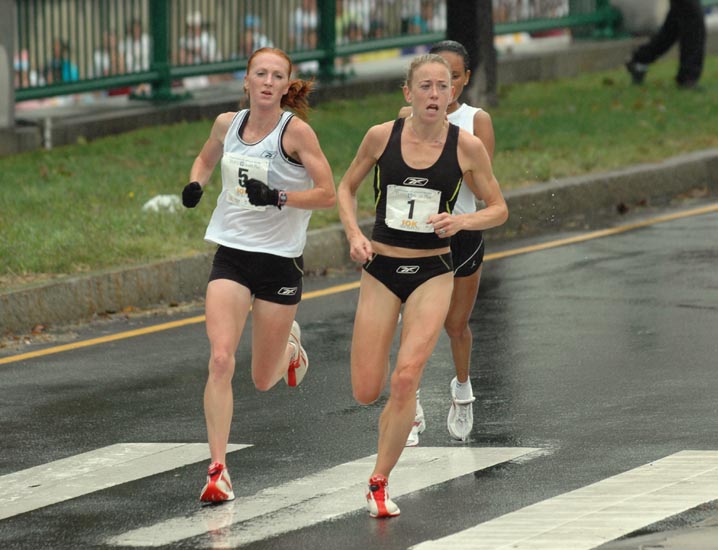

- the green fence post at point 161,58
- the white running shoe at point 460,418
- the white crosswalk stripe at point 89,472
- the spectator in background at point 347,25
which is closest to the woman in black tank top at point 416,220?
the white running shoe at point 460,418

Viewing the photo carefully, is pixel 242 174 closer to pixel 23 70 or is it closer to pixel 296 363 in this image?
pixel 296 363

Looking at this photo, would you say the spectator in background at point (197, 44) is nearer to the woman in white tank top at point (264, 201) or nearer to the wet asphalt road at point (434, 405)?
the wet asphalt road at point (434, 405)

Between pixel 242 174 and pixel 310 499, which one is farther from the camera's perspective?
pixel 242 174

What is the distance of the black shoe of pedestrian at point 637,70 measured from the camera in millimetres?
23375

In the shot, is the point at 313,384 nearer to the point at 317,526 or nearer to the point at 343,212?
the point at 343,212

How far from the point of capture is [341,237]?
44.2 ft

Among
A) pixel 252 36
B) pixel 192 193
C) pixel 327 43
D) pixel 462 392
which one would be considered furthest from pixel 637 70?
pixel 192 193

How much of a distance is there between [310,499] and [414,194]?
4.26 ft

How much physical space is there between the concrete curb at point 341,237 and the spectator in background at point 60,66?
667 centimetres

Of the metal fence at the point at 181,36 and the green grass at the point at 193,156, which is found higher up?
the metal fence at the point at 181,36

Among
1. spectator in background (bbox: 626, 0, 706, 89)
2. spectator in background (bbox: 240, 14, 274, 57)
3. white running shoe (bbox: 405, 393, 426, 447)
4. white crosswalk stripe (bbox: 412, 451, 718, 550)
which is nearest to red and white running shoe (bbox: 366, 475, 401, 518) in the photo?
white crosswalk stripe (bbox: 412, 451, 718, 550)

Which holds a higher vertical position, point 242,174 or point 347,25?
point 242,174

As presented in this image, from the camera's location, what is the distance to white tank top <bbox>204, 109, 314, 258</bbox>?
7742 millimetres

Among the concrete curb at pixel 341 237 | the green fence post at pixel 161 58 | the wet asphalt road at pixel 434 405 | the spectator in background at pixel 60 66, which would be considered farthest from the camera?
the green fence post at pixel 161 58
